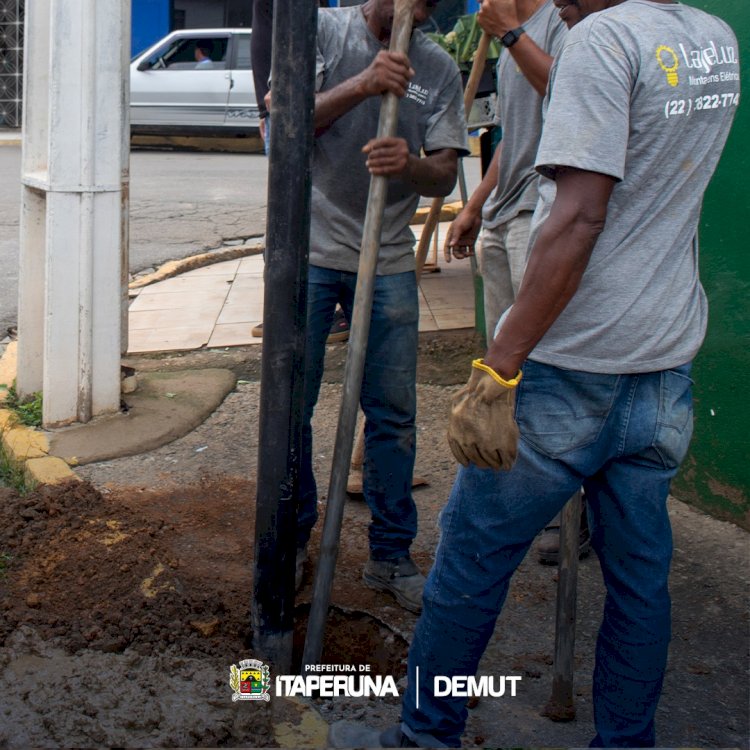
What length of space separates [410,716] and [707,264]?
2.16 m

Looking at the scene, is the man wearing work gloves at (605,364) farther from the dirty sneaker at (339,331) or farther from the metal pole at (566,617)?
the dirty sneaker at (339,331)

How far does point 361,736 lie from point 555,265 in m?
1.25

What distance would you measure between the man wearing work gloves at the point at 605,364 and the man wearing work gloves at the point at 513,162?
35.3 inches

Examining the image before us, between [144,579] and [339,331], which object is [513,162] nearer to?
[144,579]

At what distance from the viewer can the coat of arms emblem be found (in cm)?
276

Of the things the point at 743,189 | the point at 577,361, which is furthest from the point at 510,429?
the point at 743,189

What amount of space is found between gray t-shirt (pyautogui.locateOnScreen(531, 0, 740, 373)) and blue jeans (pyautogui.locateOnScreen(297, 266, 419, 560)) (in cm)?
109

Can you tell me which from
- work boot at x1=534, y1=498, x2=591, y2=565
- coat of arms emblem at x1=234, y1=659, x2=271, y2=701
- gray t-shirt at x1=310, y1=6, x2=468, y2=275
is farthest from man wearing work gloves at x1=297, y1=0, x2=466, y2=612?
coat of arms emblem at x1=234, y1=659, x2=271, y2=701

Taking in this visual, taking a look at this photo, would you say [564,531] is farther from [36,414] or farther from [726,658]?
[36,414]

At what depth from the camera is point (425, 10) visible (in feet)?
10.2

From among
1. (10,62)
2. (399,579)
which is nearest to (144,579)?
(399,579)

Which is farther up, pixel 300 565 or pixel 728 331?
pixel 728 331

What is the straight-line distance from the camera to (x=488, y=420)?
2178mm

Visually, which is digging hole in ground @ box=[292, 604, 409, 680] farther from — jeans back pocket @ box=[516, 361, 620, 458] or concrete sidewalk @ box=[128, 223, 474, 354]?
concrete sidewalk @ box=[128, 223, 474, 354]
